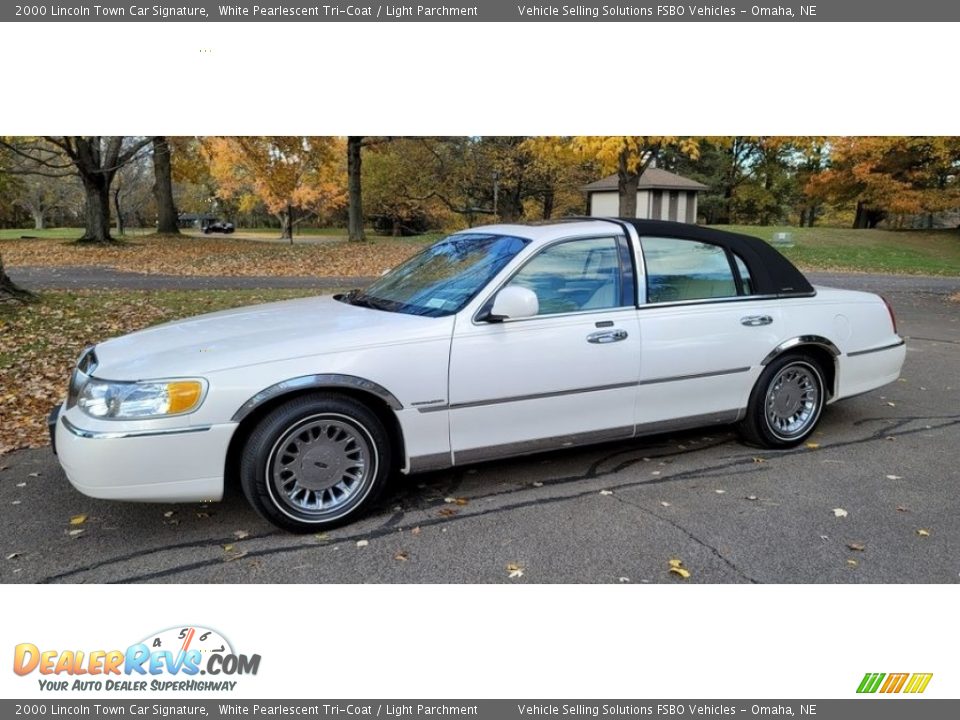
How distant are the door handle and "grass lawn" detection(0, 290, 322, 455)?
4086mm

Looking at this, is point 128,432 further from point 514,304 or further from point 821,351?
point 821,351

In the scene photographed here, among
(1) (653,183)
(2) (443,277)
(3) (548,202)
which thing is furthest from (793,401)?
(3) (548,202)

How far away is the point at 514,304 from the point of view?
3885mm

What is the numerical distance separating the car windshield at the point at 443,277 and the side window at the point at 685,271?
2.93 ft

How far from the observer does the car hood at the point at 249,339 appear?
353cm

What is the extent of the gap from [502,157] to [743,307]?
3227cm

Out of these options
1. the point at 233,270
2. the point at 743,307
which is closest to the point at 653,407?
the point at 743,307

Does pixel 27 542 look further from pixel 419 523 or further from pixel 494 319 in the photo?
pixel 494 319

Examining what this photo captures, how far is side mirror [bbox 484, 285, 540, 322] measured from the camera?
389 cm

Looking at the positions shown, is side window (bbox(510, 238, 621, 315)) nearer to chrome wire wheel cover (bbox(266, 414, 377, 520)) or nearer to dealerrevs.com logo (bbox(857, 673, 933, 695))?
chrome wire wheel cover (bbox(266, 414, 377, 520))

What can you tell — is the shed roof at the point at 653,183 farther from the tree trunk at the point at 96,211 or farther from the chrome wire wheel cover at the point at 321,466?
the chrome wire wheel cover at the point at 321,466

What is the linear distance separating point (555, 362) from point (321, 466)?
1445mm

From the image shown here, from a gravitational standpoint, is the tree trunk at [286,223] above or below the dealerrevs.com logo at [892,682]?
above

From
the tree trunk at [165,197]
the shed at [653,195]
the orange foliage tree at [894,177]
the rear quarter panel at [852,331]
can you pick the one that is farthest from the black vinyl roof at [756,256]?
the shed at [653,195]
